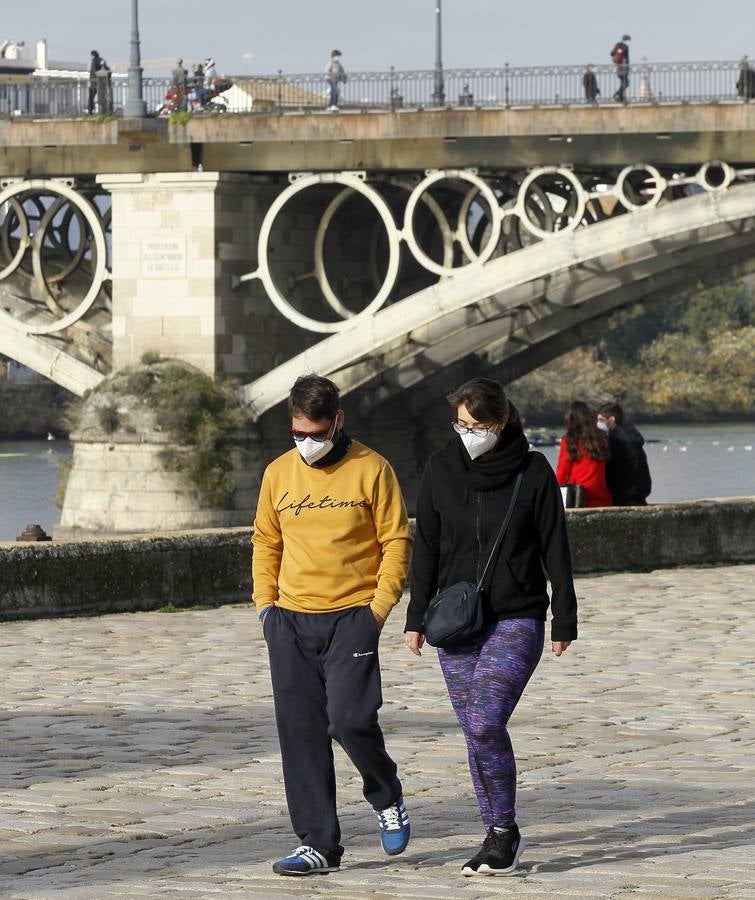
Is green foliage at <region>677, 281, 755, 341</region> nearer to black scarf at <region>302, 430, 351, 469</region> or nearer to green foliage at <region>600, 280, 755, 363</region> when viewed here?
green foliage at <region>600, 280, 755, 363</region>

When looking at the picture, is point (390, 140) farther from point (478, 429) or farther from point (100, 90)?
point (478, 429)

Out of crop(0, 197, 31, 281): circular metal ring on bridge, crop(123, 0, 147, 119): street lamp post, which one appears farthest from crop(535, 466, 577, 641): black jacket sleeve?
crop(0, 197, 31, 281): circular metal ring on bridge

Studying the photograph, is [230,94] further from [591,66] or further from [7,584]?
[7,584]

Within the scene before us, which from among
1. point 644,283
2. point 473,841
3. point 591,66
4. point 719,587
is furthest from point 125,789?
point 644,283

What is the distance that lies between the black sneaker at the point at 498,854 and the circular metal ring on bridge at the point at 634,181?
72.8 ft

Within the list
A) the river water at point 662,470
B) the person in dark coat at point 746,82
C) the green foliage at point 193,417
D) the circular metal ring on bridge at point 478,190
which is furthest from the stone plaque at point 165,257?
the person in dark coat at point 746,82

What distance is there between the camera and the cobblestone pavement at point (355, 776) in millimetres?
5625

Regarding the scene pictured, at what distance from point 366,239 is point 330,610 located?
2789cm

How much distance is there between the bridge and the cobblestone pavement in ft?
52.8

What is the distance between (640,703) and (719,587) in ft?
16.2

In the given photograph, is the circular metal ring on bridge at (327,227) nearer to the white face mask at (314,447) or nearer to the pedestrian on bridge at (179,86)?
the pedestrian on bridge at (179,86)

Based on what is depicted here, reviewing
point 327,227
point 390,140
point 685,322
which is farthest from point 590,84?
point 685,322

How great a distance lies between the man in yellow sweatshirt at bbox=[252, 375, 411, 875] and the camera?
19.1ft

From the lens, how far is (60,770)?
744 centimetres
